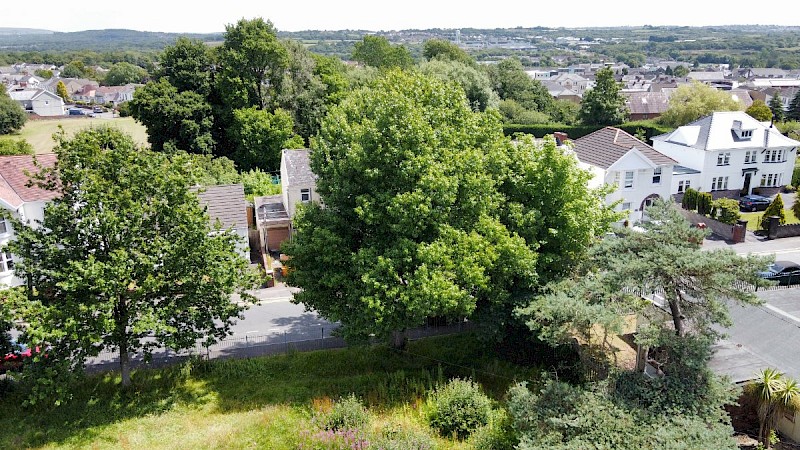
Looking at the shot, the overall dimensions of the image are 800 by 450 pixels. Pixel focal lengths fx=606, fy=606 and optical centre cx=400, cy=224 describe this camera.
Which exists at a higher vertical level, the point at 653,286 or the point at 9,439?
the point at 653,286

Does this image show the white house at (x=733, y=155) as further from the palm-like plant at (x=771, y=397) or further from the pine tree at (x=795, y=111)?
the pine tree at (x=795, y=111)

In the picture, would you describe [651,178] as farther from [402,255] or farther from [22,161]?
[22,161]

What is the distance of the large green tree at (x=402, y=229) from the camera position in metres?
21.4

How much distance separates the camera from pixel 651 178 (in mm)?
44375

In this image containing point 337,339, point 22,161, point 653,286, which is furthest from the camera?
point 22,161

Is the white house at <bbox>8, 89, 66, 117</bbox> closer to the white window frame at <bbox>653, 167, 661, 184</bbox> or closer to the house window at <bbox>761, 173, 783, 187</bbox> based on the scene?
the white window frame at <bbox>653, 167, 661, 184</bbox>

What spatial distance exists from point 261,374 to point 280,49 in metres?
39.9

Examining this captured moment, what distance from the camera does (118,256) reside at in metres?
20.2

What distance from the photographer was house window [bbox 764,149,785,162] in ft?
171

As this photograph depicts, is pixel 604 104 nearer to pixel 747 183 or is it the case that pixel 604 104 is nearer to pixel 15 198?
pixel 747 183

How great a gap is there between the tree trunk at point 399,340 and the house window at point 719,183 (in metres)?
36.7

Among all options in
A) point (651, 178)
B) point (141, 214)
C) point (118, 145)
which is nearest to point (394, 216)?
point (141, 214)

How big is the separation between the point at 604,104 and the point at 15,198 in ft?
197

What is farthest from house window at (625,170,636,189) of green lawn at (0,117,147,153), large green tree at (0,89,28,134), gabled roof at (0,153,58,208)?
large green tree at (0,89,28,134)
